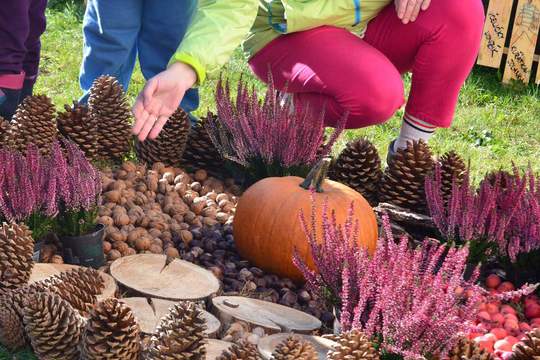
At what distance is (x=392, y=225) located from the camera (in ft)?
10.4

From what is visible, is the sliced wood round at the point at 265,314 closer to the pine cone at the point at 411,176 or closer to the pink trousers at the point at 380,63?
the pine cone at the point at 411,176

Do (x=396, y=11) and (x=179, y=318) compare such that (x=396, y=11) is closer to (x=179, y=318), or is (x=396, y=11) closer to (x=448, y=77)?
(x=448, y=77)

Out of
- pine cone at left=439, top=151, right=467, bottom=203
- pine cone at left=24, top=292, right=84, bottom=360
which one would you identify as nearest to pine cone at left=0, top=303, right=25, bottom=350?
pine cone at left=24, top=292, right=84, bottom=360

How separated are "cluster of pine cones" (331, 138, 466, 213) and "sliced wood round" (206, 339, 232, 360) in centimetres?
134

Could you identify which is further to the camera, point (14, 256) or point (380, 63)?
point (380, 63)

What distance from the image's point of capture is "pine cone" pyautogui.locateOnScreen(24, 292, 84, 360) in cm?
194

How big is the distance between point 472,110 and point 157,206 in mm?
3051

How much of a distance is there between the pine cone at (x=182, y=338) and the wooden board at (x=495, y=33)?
4953 mm

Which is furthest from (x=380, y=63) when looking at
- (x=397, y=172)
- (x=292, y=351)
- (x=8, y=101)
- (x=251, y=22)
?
(x=292, y=351)

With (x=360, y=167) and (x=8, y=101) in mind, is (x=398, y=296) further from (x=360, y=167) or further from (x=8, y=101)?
(x=8, y=101)

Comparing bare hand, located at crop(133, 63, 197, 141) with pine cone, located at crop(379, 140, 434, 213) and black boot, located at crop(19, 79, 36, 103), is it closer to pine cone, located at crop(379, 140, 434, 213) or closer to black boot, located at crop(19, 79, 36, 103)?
pine cone, located at crop(379, 140, 434, 213)

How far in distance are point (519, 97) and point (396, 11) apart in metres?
2.71

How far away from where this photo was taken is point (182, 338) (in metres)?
1.87

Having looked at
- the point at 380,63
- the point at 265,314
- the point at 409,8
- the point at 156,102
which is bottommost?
the point at 265,314
